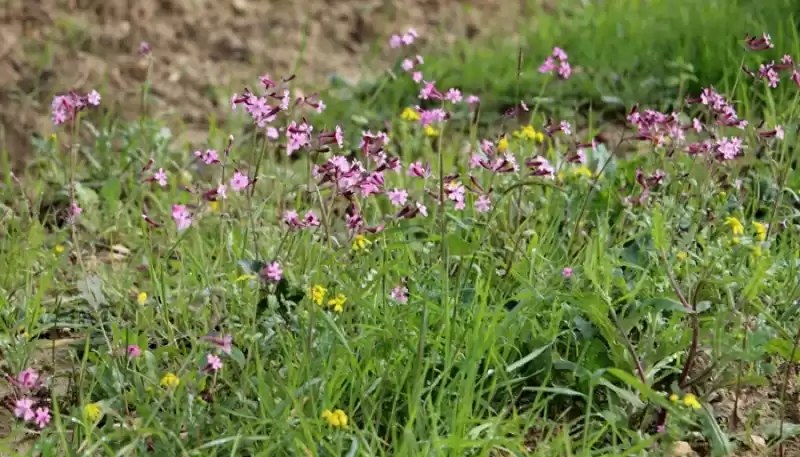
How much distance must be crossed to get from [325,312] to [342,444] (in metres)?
0.36

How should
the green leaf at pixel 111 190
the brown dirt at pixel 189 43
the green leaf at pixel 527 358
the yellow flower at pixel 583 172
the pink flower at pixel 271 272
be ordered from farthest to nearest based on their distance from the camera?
the brown dirt at pixel 189 43 → the green leaf at pixel 111 190 → the yellow flower at pixel 583 172 → the green leaf at pixel 527 358 → the pink flower at pixel 271 272

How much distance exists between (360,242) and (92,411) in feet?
2.46

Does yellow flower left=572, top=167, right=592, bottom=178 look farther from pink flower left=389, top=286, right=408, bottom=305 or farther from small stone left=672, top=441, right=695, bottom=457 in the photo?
small stone left=672, top=441, right=695, bottom=457

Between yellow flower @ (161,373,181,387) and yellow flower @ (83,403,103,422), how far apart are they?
0.45 feet

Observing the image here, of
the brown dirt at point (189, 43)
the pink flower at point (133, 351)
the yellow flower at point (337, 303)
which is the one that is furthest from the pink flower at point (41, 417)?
the brown dirt at point (189, 43)

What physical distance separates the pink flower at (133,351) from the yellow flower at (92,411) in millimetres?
134

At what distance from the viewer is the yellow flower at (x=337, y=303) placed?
2539 mm

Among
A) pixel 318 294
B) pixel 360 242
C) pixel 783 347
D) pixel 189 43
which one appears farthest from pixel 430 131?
pixel 189 43

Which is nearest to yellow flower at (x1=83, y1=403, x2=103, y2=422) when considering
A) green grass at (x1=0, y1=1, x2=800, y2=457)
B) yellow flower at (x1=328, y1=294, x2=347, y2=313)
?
green grass at (x1=0, y1=1, x2=800, y2=457)

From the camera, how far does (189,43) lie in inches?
207

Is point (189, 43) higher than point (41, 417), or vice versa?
point (41, 417)

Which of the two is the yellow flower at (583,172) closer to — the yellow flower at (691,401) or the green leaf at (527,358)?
the green leaf at (527,358)

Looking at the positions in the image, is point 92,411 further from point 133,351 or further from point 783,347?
point 783,347

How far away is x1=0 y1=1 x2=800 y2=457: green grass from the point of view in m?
2.33
